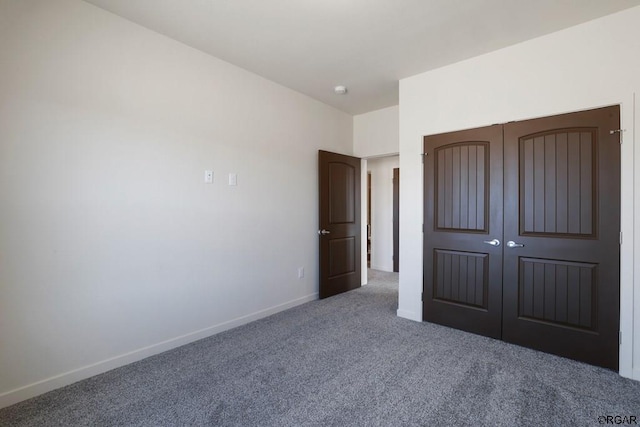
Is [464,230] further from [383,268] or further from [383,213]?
[383,268]

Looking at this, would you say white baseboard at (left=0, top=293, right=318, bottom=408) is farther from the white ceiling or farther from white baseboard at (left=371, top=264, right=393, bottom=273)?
white baseboard at (left=371, top=264, right=393, bottom=273)

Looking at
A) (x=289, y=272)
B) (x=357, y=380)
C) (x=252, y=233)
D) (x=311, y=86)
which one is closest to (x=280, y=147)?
(x=311, y=86)

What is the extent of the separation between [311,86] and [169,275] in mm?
2591

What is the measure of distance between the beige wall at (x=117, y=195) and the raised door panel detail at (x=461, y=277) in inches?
72.3

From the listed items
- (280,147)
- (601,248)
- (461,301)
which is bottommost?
(461,301)

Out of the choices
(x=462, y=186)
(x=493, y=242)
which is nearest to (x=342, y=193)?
(x=462, y=186)

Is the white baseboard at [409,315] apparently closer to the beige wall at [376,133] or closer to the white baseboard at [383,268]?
the beige wall at [376,133]

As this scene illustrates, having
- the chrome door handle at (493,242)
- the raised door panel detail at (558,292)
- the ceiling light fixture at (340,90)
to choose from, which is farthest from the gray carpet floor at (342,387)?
the ceiling light fixture at (340,90)

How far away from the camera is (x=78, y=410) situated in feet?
5.99

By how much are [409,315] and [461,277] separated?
0.72 meters

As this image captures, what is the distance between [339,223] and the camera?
4289mm

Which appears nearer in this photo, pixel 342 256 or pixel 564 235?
pixel 564 235

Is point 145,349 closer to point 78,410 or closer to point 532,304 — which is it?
point 78,410

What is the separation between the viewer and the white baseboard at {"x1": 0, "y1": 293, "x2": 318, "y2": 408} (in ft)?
6.26
